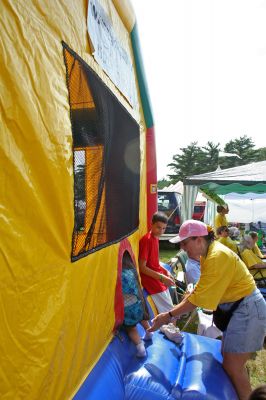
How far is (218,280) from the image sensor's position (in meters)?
2.56

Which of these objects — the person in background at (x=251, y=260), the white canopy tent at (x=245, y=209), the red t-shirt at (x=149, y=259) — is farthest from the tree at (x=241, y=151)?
the red t-shirt at (x=149, y=259)

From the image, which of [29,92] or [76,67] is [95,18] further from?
[29,92]

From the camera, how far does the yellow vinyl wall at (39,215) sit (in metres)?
1.34

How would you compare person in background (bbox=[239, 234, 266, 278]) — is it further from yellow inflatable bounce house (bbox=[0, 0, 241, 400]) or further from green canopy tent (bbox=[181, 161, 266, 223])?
yellow inflatable bounce house (bbox=[0, 0, 241, 400])

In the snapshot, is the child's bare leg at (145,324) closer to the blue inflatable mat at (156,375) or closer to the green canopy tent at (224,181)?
the blue inflatable mat at (156,375)

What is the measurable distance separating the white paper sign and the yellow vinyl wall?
0.83ft

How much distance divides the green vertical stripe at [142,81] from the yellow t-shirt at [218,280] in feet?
7.78

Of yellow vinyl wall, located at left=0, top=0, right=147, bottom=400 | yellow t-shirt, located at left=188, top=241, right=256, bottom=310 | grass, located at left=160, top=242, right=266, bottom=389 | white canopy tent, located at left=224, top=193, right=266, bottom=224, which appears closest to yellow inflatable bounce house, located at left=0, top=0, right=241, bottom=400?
yellow vinyl wall, located at left=0, top=0, right=147, bottom=400

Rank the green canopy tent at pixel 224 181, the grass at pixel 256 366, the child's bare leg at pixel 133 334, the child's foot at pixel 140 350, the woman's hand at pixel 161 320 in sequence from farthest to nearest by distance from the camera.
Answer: the green canopy tent at pixel 224 181 → the grass at pixel 256 366 → the child's bare leg at pixel 133 334 → the child's foot at pixel 140 350 → the woman's hand at pixel 161 320

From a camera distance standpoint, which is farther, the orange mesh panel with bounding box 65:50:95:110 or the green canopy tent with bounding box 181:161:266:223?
the green canopy tent with bounding box 181:161:266:223

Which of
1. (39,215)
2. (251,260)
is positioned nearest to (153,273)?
(39,215)

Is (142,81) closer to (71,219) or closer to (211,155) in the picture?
(71,219)

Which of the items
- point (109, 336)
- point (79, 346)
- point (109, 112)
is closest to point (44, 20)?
point (109, 112)

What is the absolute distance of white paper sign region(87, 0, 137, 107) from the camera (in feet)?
8.24
